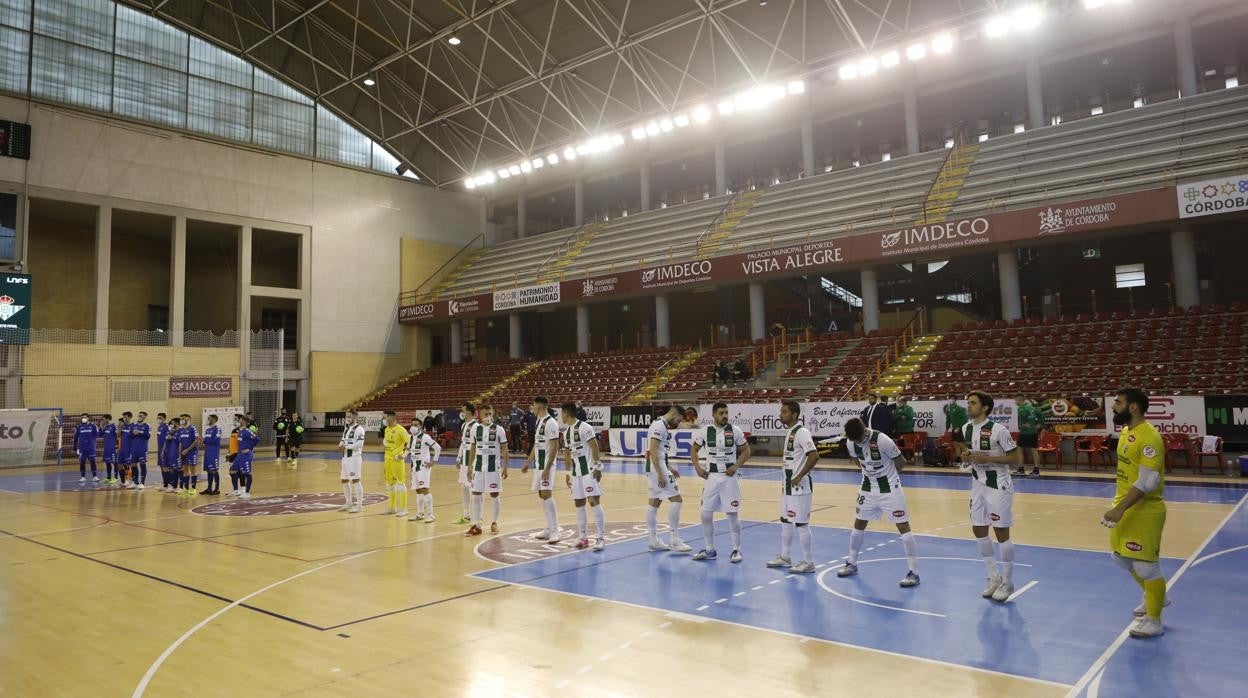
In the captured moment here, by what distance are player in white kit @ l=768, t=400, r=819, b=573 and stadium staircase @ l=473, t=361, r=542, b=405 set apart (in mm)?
26280

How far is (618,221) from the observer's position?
40.7m

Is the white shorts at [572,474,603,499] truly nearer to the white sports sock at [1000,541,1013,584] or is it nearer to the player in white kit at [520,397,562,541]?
the player in white kit at [520,397,562,541]

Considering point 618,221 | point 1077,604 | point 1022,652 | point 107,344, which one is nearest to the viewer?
point 1022,652

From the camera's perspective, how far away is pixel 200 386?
31406 mm

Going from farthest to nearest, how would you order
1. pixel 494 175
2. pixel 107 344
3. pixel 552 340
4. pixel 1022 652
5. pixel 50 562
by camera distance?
pixel 552 340
pixel 494 175
pixel 107 344
pixel 50 562
pixel 1022 652

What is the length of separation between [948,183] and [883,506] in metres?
24.8

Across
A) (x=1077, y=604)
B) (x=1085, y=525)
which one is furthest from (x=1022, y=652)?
(x=1085, y=525)

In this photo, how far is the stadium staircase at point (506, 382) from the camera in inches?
1341

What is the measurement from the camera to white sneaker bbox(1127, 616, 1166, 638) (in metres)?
5.75

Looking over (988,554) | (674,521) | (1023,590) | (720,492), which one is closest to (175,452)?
(674,521)

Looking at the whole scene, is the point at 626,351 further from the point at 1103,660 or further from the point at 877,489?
the point at 1103,660

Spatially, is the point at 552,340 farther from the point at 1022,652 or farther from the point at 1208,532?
the point at 1022,652

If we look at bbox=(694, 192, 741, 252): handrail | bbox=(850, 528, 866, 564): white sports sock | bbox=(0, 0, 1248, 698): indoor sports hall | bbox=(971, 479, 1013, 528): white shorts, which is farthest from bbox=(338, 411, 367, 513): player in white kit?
bbox=(694, 192, 741, 252): handrail

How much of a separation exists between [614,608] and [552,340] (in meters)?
37.8
